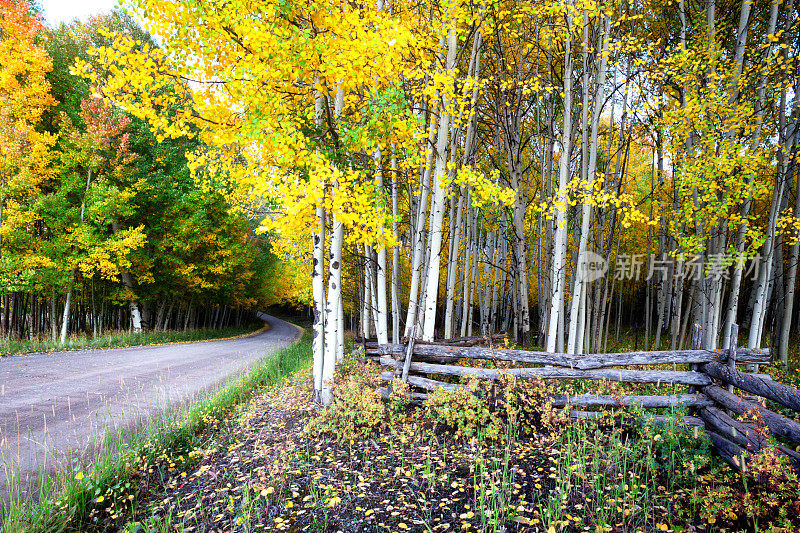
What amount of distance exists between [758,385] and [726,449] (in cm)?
68

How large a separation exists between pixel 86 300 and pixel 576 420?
18.0 m

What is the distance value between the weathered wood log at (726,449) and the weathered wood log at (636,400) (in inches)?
16.7

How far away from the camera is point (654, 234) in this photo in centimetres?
1809

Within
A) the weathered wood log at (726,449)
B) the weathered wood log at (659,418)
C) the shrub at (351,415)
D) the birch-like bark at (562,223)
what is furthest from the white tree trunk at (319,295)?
the weathered wood log at (726,449)

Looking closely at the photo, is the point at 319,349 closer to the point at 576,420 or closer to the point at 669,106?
the point at 576,420

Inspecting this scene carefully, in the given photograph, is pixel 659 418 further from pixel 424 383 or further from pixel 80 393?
pixel 80 393

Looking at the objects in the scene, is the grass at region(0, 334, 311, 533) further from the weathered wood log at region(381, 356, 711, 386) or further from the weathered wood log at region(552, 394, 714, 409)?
the weathered wood log at region(552, 394, 714, 409)

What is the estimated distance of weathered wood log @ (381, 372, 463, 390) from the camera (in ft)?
15.4

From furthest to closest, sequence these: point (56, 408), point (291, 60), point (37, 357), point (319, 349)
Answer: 1. point (37, 357)
2. point (319, 349)
3. point (56, 408)
4. point (291, 60)

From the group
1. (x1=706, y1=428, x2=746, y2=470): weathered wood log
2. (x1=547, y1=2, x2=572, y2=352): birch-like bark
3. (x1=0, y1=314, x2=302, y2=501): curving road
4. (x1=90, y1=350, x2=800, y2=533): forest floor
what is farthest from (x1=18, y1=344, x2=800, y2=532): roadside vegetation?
(x1=547, y1=2, x2=572, y2=352): birch-like bark

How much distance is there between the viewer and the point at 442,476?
3.32 meters

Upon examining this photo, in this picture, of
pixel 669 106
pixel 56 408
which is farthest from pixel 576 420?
pixel 669 106

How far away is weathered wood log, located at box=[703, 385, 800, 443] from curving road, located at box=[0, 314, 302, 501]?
6076mm

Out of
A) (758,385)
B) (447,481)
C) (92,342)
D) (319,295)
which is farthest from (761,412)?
(92,342)
